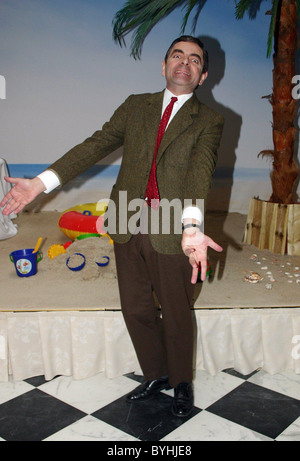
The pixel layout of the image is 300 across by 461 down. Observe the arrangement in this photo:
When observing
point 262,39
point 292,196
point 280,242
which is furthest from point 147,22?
point 280,242

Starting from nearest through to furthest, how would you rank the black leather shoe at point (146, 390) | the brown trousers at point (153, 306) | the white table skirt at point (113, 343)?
the brown trousers at point (153, 306)
the black leather shoe at point (146, 390)
the white table skirt at point (113, 343)

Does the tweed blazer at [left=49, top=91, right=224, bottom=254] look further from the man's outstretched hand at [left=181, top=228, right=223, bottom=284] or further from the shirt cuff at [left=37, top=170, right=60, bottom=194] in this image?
the man's outstretched hand at [left=181, top=228, right=223, bottom=284]

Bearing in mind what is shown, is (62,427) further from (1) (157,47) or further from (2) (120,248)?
(1) (157,47)

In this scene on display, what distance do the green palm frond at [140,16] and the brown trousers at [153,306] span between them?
255 centimetres

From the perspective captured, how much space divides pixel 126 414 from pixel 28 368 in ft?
1.72

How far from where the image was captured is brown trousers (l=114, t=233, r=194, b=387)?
157cm

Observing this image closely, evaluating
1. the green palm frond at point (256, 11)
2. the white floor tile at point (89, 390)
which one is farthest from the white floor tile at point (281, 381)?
the green palm frond at point (256, 11)

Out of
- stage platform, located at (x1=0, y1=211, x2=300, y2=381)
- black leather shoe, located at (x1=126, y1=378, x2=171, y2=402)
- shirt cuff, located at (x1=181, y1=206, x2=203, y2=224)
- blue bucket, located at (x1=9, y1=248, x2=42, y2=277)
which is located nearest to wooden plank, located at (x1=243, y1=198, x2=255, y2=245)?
stage platform, located at (x1=0, y1=211, x2=300, y2=381)

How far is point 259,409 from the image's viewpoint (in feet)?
5.52

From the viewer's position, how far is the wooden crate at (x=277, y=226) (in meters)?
3.01

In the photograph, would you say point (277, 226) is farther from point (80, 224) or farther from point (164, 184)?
point (164, 184)

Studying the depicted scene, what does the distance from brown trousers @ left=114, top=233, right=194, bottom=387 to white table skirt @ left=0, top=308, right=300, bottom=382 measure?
0.75 ft

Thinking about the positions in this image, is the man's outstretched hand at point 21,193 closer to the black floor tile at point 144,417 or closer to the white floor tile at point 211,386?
the black floor tile at point 144,417

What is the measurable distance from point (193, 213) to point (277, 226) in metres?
1.81
